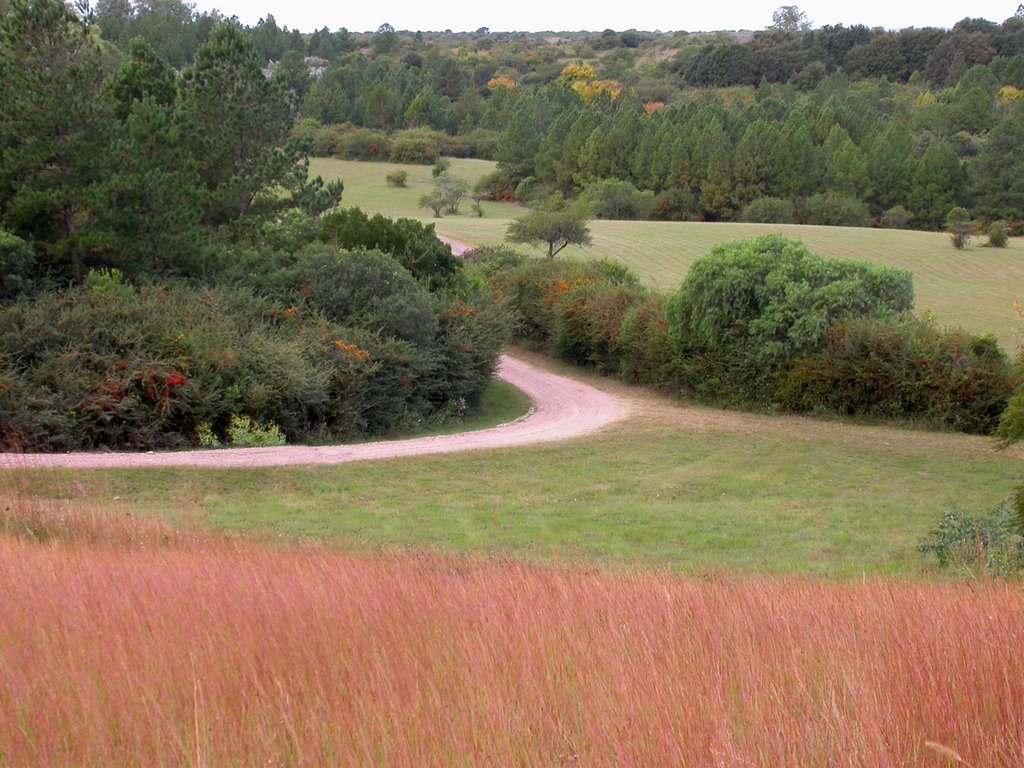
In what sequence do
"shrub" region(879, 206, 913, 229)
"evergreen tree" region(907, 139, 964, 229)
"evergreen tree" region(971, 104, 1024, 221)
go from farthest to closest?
"evergreen tree" region(907, 139, 964, 229)
"shrub" region(879, 206, 913, 229)
"evergreen tree" region(971, 104, 1024, 221)

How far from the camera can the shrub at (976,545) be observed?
9.90 m

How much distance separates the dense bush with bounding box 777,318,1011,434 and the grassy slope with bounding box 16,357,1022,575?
141cm

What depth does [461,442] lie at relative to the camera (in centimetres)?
Answer: 2384

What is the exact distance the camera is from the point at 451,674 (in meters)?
4.04

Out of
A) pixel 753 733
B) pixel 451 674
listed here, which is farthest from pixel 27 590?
pixel 753 733

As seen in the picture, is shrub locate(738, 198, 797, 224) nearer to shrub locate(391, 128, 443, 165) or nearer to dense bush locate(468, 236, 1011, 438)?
shrub locate(391, 128, 443, 165)

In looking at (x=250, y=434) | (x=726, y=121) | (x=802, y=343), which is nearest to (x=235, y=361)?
(x=250, y=434)

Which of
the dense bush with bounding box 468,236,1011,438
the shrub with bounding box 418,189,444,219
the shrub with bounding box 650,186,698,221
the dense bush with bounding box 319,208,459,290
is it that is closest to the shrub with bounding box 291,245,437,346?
the dense bush with bounding box 319,208,459,290

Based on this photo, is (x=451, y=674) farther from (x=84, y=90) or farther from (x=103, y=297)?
(x=84, y=90)

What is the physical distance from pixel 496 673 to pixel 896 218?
9208cm

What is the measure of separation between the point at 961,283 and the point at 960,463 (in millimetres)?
42308

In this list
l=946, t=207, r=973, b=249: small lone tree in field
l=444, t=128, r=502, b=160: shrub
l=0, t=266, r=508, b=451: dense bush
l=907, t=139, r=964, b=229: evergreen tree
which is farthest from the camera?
l=444, t=128, r=502, b=160: shrub

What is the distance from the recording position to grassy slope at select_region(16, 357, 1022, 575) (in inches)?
495

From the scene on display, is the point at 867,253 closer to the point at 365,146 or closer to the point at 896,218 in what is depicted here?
the point at 896,218
